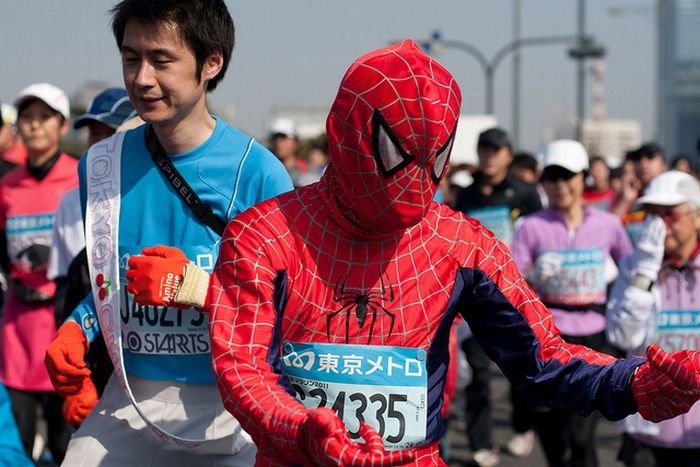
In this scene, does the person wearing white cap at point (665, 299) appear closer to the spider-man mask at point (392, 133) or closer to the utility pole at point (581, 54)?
the spider-man mask at point (392, 133)

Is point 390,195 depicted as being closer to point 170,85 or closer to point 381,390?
point 381,390

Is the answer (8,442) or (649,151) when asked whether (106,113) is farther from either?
(649,151)

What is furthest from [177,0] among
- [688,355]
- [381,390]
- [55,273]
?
[55,273]

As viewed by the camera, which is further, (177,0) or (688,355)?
(177,0)

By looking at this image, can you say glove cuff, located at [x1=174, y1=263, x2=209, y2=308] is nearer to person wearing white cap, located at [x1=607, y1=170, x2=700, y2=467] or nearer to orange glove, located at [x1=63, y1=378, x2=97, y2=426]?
orange glove, located at [x1=63, y1=378, x2=97, y2=426]

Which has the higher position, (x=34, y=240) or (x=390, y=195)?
(x=390, y=195)

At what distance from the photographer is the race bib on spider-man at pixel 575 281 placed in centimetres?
774

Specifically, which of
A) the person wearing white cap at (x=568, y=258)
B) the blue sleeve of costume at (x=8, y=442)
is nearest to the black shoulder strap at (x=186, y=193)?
the blue sleeve of costume at (x=8, y=442)

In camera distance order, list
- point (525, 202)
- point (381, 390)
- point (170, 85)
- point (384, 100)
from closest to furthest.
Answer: point (384, 100) → point (381, 390) → point (170, 85) → point (525, 202)

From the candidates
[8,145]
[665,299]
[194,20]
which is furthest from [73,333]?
[8,145]

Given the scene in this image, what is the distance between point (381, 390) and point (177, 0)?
1423 millimetres

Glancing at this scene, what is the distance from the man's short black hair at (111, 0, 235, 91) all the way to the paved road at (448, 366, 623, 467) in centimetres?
548

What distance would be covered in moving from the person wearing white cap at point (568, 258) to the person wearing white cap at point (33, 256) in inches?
111

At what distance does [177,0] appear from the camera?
3803 millimetres
